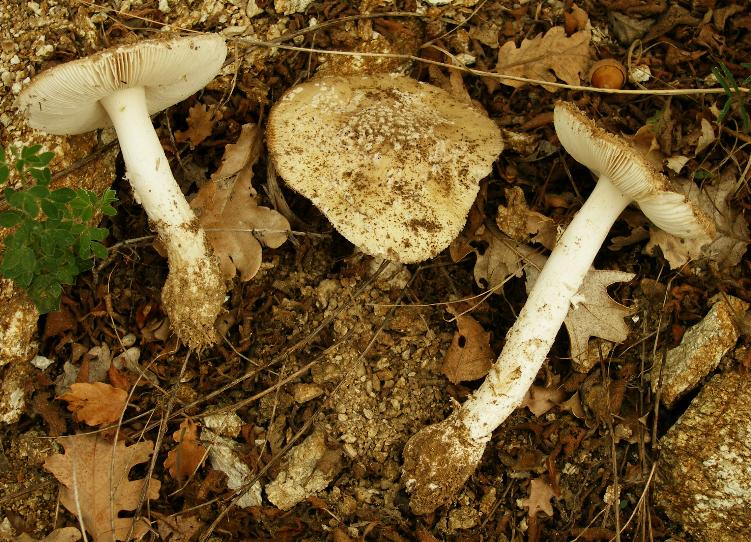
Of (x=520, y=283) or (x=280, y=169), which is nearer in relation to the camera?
(x=280, y=169)

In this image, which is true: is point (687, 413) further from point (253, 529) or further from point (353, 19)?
point (353, 19)

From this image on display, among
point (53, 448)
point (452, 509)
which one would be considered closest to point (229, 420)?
point (53, 448)

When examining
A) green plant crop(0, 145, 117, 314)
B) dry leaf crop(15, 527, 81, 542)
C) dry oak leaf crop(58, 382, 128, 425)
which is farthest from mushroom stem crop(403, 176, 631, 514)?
green plant crop(0, 145, 117, 314)

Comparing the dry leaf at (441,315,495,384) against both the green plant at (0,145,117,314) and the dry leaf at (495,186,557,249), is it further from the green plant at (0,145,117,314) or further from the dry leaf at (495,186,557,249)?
the green plant at (0,145,117,314)

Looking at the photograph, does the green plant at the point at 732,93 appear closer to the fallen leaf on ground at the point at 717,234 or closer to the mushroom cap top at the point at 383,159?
the fallen leaf on ground at the point at 717,234

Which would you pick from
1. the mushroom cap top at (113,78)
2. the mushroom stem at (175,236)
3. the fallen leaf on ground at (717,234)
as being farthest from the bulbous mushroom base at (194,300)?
the fallen leaf on ground at (717,234)

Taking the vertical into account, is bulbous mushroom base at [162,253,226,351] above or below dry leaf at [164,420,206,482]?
above
